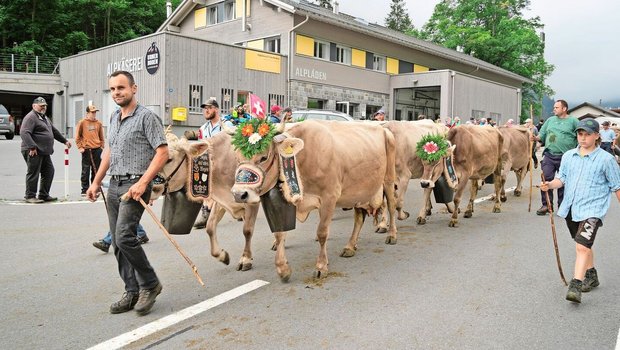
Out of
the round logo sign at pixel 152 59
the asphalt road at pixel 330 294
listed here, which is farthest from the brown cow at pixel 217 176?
the round logo sign at pixel 152 59

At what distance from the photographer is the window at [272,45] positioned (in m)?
27.4

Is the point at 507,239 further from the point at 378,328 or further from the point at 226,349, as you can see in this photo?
the point at 226,349

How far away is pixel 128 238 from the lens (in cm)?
409

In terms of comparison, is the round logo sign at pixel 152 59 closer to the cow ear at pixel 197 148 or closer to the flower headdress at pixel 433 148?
the flower headdress at pixel 433 148

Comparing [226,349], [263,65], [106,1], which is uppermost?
[106,1]

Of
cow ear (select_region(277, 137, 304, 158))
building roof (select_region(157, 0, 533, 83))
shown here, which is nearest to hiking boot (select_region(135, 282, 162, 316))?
cow ear (select_region(277, 137, 304, 158))

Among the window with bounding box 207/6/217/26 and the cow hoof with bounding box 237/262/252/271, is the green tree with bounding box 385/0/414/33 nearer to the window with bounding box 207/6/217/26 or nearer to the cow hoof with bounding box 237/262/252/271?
the window with bounding box 207/6/217/26

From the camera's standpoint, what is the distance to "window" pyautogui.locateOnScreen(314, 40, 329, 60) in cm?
2802

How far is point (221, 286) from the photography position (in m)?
5.07

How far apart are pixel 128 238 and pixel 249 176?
1.26 metres

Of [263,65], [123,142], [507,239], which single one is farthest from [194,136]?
[263,65]

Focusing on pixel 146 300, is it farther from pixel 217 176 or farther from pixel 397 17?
pixel 397 17

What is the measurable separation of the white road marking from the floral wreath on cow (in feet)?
4.32

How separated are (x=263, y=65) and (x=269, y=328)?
22722 millimetres
